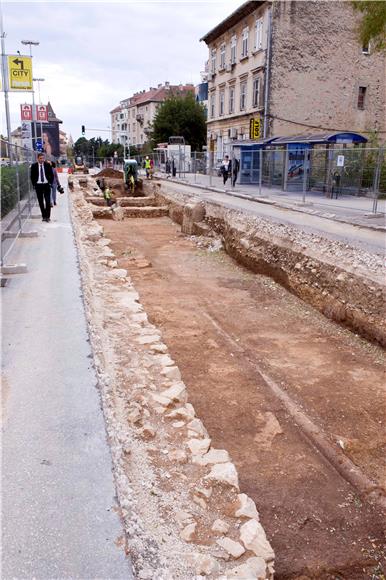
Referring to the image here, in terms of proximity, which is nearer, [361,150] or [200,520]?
[200,520]

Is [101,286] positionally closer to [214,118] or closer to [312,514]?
[312,514]

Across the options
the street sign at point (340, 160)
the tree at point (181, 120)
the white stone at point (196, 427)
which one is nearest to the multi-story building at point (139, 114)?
the tree at point (181, 120)

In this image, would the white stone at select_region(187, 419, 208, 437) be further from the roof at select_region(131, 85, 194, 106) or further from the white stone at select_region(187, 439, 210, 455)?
the roof at select_region(131, 85, 194, 106)

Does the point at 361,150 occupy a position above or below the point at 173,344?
above

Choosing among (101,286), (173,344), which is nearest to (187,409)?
(173,344)

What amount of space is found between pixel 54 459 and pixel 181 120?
53.7 meters

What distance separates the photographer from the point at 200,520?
2.96 meters

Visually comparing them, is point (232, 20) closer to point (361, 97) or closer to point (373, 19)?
point (361, 97)

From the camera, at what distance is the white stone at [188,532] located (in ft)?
8.83

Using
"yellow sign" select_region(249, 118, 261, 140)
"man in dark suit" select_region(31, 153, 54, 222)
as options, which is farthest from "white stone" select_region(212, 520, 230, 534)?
"yellow sign" select_region(249, 118, 261, 140)

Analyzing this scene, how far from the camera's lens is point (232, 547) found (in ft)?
9.00

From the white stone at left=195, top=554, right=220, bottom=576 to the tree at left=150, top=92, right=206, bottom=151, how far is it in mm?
53716

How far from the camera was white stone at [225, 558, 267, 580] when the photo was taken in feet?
8.16

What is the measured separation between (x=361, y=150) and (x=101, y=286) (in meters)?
11.0
